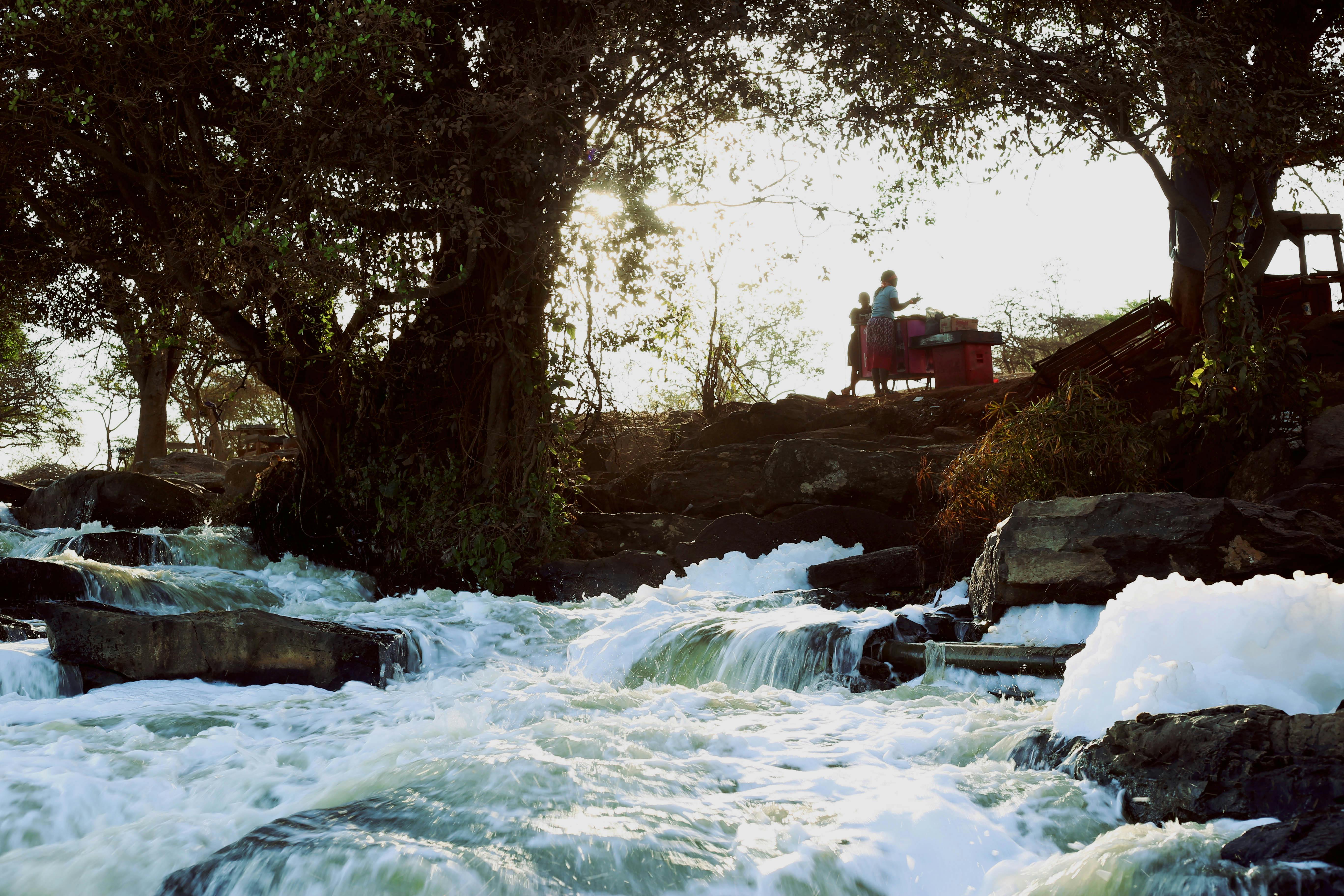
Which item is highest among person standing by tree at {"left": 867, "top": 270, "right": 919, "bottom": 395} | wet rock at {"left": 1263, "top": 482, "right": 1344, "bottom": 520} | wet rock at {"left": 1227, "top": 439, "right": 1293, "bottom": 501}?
person standing by tree at {"left": 867, "top": 270, "right": 919, "bottom": 395}

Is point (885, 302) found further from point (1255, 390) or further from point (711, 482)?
point (1255, 390)

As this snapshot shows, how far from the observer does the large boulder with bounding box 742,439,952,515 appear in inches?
443

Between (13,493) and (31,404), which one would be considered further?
(31,404)

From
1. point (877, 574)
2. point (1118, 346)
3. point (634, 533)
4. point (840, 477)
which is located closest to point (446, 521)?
point (634, 533)

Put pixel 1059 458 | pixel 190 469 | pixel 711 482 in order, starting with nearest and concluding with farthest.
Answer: pixel 1059 458 → pixel 711 482 → pixel 190 469

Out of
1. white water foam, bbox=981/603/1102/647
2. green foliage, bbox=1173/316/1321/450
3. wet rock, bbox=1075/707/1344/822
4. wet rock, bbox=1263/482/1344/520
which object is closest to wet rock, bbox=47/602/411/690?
white water foam, bbox=981/603/1102/647

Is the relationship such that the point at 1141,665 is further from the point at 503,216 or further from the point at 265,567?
the point at 265,567

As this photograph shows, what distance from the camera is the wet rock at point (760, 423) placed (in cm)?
1557

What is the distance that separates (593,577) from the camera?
10094mm

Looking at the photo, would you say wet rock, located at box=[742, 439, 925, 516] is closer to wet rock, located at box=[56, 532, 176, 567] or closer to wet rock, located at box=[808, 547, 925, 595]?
wet rock, located at box=[808, 547, 925, 595]

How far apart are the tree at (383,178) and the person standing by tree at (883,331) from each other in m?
7.69

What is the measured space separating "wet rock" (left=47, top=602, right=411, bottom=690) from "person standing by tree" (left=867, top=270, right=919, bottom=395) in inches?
510

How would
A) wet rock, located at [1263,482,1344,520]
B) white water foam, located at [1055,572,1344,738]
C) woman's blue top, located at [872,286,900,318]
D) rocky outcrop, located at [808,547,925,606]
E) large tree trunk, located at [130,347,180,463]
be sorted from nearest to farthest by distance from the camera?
1. white water foam, located at [1055,572,1344,738]
2. wet rock, located at [1263,482,1344,520]
3. rocky outcrop, located at [808,547,925,606]
4. woman's blue top, located at [872,286,900,318]
5. large tree trunk, located at [130,347,180,463]

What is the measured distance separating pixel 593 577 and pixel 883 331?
9257 mm
